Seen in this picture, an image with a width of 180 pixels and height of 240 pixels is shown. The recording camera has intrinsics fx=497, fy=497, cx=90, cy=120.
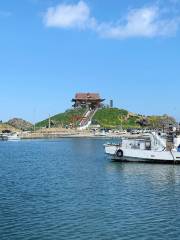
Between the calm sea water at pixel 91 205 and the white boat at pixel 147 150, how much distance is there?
9984 mm

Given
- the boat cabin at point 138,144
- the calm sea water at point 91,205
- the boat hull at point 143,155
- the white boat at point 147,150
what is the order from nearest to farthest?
the calm sea water at point 91,205, the boat hull at point 143,155, the white boat at point 147,150, the boat cabin at point 138,144

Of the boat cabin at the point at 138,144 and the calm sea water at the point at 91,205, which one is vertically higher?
the boat cabin at the point at 138,144

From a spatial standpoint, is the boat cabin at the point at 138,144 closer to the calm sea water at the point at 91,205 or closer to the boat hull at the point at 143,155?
the boat hull at the point at 143,155

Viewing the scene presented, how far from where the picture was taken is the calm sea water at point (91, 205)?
115ft

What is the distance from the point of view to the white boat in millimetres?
80562

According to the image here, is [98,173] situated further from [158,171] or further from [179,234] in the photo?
[179,234]

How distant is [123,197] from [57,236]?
51.2 ft

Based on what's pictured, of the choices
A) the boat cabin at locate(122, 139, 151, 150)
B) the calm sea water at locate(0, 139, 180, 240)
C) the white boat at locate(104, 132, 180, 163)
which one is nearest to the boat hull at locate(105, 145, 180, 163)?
the white boat at locate(104, 132, 180, 163)

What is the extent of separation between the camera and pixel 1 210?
139ft

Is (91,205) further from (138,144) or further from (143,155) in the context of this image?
(138,144)

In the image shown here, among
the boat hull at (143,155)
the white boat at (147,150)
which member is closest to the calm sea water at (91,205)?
the boat hull at (143,155)

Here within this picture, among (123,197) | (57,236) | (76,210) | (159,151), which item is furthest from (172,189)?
(159,151)

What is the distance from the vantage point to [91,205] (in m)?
44.5

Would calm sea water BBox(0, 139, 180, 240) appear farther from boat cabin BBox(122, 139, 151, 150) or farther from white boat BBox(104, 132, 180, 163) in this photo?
boat cabin BBox(122, 139, 151, 150)
